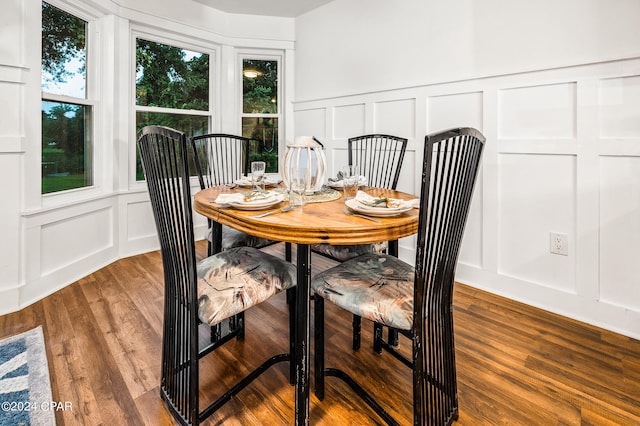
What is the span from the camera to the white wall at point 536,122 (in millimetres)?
1881

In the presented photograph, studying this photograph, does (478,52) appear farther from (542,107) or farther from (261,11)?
(261,11)

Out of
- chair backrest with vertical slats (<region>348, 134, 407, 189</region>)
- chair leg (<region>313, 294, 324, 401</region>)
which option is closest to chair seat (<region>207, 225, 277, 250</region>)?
chair leg (<region>313, 294, 324, 401</region>)

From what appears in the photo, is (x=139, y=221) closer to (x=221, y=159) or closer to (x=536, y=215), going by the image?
(x=221, y=159)

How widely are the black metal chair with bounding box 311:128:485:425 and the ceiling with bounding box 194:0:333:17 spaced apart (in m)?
3.04

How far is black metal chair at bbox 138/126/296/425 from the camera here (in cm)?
108

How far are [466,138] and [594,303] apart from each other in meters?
1.70

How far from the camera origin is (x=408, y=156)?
9.31ft

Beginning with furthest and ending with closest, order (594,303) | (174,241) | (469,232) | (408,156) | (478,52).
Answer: (408,156) → (469,232) → (478,52) → (594,303) → (174,241)

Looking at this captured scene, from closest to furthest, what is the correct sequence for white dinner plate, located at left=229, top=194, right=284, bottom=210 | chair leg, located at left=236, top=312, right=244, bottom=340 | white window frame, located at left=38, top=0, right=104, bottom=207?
white dinner plate, located at left=229, top=194, right=284, bottom=210 < chair leg, located at left=236, top=312, right=244, bottom=340 < white window frame, located at left=38, top=0, right=104, bottom=207

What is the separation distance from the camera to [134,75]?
10.4ft

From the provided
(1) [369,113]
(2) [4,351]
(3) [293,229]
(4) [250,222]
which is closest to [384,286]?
(3) [293,229]

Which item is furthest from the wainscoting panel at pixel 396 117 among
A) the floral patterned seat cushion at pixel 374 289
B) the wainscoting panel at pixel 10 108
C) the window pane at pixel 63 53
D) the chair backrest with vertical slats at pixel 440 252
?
the wainscoting panel at pixel 10 108

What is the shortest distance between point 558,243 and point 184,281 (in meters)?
2.18

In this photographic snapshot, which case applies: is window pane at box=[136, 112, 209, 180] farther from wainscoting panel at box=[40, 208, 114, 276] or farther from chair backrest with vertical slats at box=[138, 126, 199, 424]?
chair backrest with vertical slats at box=[138, 126, 199, 424]
